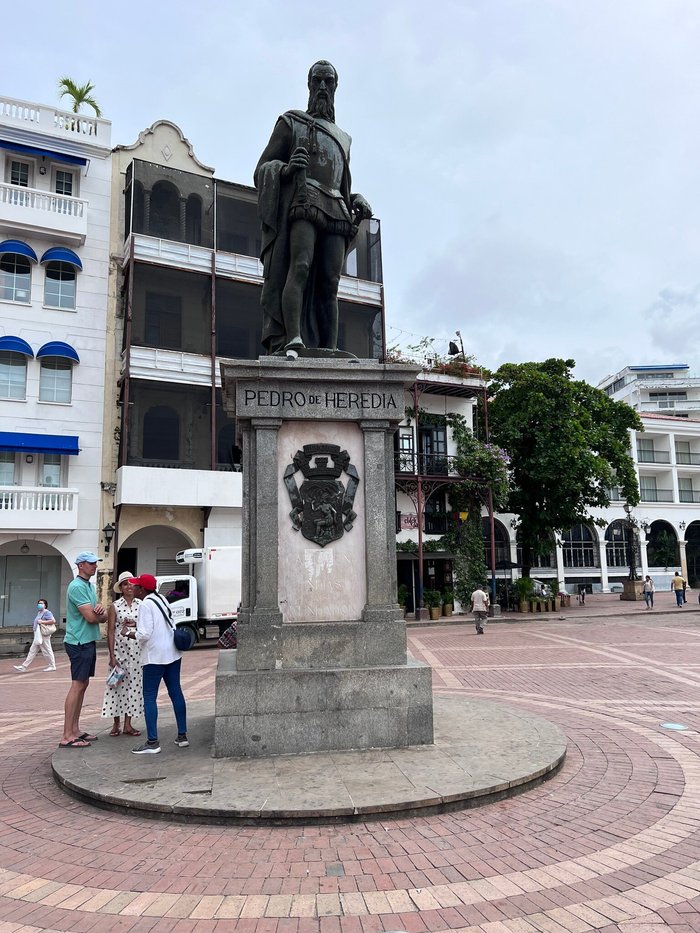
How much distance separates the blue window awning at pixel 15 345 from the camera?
20922 mm

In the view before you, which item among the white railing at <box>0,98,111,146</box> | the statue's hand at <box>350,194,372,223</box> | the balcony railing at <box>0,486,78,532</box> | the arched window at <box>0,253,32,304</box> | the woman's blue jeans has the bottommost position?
the woman's blue jeans

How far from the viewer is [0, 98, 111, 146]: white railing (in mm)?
22172

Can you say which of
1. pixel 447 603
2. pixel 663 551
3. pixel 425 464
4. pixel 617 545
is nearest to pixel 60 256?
pixel 425 464

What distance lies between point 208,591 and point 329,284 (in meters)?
14.1

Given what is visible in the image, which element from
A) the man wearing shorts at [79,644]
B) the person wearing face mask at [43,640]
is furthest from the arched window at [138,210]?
the man wearing shorts at [79,644]

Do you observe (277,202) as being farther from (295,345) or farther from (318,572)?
(318,572)

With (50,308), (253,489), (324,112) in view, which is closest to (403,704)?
(253,489)

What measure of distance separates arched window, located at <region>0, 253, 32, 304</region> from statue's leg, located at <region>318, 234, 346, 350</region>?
1827 centimetres

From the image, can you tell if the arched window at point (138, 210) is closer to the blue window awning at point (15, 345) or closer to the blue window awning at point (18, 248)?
the blue window awning at point (18, 248)

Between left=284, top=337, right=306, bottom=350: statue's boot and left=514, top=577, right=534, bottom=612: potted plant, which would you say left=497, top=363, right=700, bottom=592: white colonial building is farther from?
left=284, top=337, right=306, bottom=350: statue's boot

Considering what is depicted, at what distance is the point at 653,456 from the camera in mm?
48281

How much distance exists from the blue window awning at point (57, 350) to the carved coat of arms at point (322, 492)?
60.2ft

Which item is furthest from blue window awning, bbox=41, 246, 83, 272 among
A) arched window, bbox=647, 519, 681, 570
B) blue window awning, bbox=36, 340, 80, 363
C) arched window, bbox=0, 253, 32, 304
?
arched window, bbox=647, 519, 681, 570

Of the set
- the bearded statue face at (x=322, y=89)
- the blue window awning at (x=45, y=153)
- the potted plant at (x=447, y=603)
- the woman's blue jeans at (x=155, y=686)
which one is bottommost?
the potted plant at (x=447, y=603)
